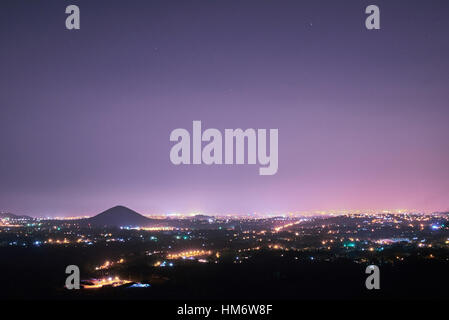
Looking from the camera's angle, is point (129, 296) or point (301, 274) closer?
point (129, 296)

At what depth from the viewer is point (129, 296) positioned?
1175 inches

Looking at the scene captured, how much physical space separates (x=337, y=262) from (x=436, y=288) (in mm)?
13791

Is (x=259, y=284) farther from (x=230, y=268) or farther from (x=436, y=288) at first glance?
(x=436, y=288)

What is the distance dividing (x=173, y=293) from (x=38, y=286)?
11.7m

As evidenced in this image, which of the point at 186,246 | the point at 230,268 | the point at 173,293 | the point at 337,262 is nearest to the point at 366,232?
the point at 186,246

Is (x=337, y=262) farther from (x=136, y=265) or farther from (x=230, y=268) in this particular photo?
(x=136, y=265)

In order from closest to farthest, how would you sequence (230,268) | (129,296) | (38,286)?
(129,296) < (38,286) < (230,268)

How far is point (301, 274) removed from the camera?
38.8m
